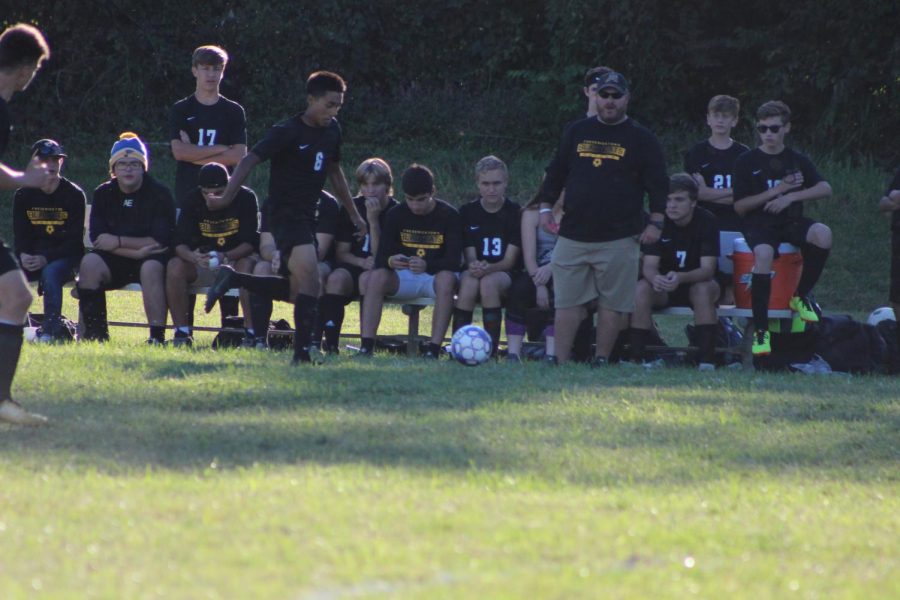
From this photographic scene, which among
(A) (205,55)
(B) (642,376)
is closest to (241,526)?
(B) (642,376)

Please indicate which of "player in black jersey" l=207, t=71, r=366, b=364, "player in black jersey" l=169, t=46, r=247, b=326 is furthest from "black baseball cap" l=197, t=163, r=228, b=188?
"player in black jersey" l=207, t=71, r=366, b=364

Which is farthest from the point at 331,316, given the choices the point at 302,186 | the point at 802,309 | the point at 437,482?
the point at 437,482

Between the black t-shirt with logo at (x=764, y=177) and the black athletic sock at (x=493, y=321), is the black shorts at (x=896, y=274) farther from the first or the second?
the black athletic sock at (x=493, y=321)

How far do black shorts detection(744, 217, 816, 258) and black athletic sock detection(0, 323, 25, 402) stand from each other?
5872 mm

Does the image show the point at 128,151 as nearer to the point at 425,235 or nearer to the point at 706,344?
the point at 425,235

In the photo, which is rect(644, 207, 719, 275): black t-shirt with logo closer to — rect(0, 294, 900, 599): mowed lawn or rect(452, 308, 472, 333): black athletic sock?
rect(452, 308, 472, 333): black athletic sock

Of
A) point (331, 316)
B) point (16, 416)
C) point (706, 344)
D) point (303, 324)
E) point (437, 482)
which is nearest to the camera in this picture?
point (437, 482)

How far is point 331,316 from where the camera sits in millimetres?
11086

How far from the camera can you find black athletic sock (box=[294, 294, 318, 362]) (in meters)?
9.31

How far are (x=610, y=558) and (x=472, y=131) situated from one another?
865 inches

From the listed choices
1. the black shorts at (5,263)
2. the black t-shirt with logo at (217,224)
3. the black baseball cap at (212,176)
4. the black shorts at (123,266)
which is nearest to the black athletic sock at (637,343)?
the black t-shirt with logo at (217,224)

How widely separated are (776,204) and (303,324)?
3.74 metres

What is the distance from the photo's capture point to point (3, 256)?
6840 millimetres

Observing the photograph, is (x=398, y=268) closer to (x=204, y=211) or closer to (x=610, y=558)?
(x=204, y=211)
